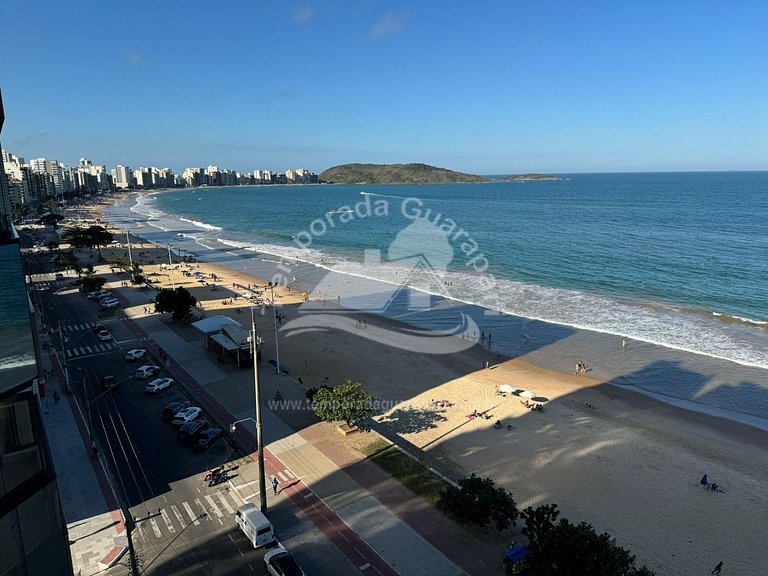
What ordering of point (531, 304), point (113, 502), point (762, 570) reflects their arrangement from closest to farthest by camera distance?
1. point (762, 570)
2. point (113, 502)
3. point (531, 304)

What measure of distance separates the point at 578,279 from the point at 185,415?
50707mm

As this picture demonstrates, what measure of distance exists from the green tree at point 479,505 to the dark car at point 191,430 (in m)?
11.5

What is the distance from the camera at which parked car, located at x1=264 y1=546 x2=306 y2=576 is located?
45.8 feet

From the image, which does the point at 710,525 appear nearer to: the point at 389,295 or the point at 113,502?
the point at 113,502

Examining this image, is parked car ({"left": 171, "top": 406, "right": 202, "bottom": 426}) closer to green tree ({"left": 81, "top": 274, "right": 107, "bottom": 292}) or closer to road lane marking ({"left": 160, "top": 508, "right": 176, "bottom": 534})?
road lane marking ({"left": 160, "top": 508, "right": 176, "bottom": 534})

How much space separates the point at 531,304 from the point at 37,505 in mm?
47677

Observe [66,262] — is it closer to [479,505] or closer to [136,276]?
[136,276]

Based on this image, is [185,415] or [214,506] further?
[185,415]

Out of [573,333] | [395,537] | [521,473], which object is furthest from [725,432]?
[395,537]

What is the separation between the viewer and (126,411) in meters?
25.1

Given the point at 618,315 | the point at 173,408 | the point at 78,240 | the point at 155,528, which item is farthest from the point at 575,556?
the point at 78,240

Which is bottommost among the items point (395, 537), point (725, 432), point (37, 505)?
point (725, 432)

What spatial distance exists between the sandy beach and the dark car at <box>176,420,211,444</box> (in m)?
8.32

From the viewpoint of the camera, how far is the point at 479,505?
55.2 ft
